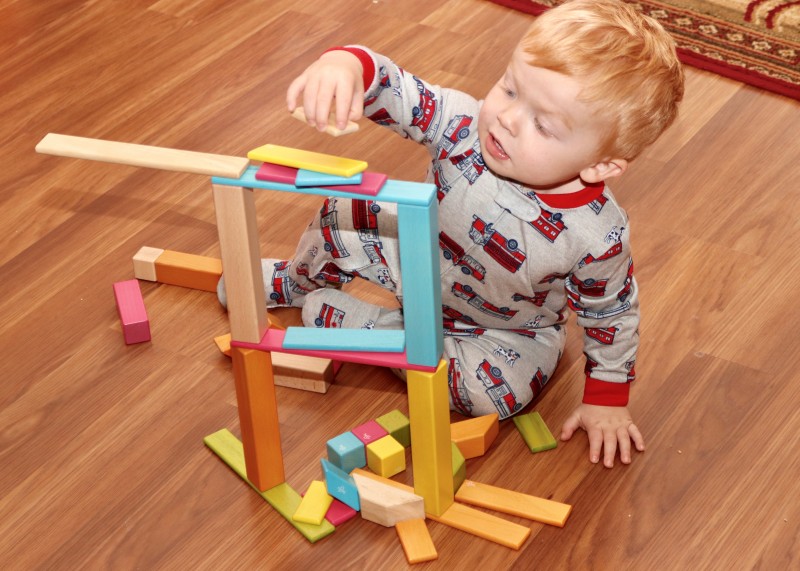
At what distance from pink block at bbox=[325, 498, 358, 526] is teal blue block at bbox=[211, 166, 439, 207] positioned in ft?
1.22

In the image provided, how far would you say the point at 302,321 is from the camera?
4.48 feet

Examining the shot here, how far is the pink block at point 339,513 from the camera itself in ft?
3.70

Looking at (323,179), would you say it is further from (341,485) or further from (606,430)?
(606,430)

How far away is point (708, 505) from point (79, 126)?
1.07 metres

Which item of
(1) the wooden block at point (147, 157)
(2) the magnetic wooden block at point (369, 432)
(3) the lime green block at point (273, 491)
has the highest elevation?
(1) the wooden block at point (147, 157)

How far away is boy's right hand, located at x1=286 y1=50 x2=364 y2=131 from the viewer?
96 centimetres

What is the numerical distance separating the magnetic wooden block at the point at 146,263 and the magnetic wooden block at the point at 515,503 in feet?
1.65

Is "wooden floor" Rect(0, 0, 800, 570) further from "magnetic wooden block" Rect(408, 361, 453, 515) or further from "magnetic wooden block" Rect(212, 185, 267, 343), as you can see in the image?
"magnetic wooden block" Rect(212, 185, 267, 343)

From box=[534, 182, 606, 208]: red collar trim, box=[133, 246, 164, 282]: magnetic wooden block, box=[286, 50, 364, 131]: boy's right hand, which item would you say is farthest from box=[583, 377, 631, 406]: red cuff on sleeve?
box=[133, 246, 164, 282]: magnetic wooden block

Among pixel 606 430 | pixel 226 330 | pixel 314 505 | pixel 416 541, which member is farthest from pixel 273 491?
pixel 606 430

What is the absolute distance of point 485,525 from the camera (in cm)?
112

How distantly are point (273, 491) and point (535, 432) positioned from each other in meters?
0.29

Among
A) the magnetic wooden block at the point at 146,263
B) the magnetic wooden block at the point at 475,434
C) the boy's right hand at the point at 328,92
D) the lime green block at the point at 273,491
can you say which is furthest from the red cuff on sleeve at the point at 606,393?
the magnetic wooden block at the point at 146,263

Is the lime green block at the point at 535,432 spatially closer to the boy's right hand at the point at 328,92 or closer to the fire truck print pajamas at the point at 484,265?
the fire truck print pajamas at the point at 484,265
